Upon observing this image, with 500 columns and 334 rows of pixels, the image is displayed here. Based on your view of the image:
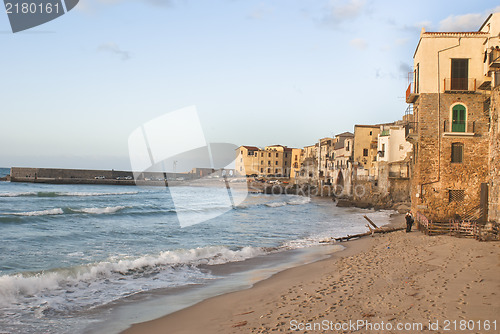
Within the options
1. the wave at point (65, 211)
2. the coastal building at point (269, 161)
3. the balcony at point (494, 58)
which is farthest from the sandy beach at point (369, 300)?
the coastal building at point (269, 161)

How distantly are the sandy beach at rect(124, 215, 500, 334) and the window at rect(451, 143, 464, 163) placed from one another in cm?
719

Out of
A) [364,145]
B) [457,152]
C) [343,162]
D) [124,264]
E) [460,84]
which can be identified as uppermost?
[460,84]

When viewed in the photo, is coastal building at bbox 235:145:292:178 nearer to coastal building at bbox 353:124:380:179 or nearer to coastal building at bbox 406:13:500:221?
coastal building at bbox 353:124:380:179

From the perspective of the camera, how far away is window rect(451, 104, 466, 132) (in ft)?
68.1

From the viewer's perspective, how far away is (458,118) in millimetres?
20812

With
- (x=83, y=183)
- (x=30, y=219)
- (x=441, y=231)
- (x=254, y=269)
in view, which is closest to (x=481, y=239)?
(x=441, y=231)

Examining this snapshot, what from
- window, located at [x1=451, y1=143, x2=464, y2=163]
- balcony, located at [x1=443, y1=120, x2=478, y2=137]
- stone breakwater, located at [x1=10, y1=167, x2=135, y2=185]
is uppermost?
balcony, located at [x1=443, y1=120, x2=478, y2=137]

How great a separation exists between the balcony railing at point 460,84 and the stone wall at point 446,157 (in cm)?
26

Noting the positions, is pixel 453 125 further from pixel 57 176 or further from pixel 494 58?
pixel 57 176

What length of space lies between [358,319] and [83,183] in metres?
102

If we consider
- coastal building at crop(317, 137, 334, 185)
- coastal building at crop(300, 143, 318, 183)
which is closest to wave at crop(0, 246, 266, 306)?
coastal building at crop(317, 137, 334, 185)

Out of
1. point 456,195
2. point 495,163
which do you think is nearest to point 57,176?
point 456,195

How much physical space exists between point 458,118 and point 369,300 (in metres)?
15.3

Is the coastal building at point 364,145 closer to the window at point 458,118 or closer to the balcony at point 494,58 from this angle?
the window at point 458,118
